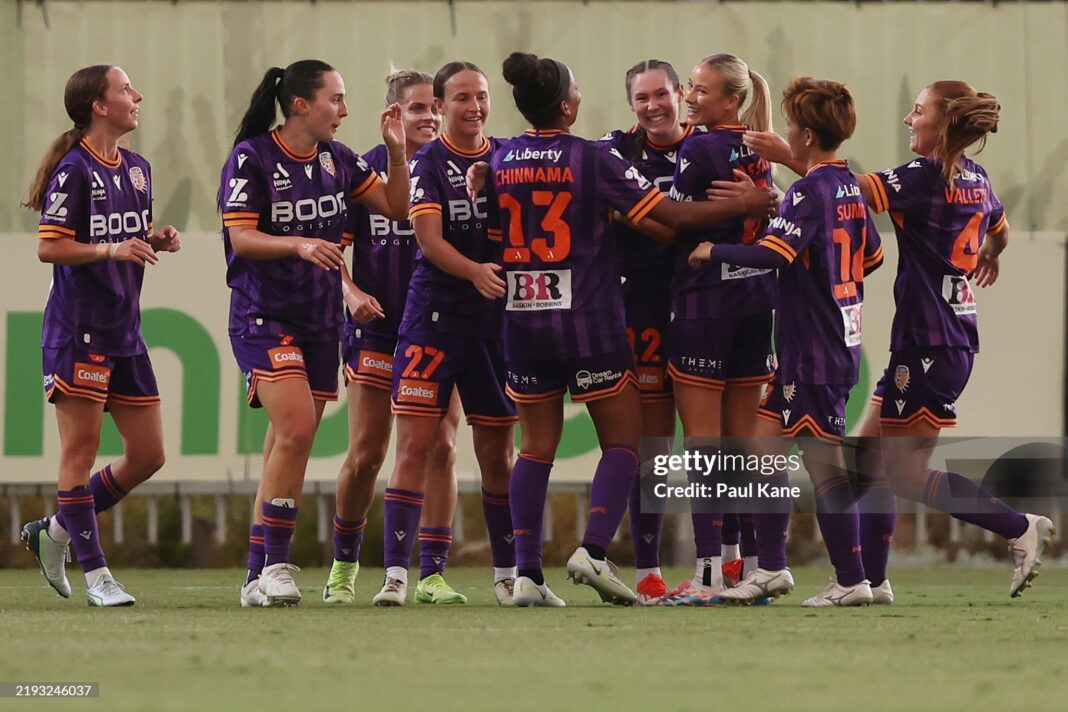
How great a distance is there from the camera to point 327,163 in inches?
278

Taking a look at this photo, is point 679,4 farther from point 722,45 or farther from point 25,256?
point 25,256

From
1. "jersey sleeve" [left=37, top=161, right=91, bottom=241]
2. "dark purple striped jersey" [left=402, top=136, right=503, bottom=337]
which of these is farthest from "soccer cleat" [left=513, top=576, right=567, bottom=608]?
"jersey sleeve" [left=37, top=161, right=91, bottom=241]

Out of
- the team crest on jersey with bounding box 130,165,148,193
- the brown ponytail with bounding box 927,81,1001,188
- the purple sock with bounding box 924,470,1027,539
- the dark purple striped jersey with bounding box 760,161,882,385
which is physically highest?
the brown ponytail with bounding box 927,81,1001,188

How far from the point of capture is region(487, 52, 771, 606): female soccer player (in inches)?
260

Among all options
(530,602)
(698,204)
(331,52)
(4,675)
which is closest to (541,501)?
(530,602)

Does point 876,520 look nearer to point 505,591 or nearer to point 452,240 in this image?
point 505,591

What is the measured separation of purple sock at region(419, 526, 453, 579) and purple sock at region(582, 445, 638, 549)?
86 centimetres

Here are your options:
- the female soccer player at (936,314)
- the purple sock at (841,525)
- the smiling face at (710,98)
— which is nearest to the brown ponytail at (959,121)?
the female soccer player at (936,314)

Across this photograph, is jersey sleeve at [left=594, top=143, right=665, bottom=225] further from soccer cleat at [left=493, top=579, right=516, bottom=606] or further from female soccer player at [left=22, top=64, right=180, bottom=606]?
female soccer player at [left=22, top=64, right=180, bottom=606]

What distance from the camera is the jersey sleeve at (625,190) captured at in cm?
659

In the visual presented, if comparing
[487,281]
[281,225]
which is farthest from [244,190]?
[487,281]

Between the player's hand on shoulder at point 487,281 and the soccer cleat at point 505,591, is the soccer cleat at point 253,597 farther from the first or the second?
the player's hand on shoulder at point 487,281

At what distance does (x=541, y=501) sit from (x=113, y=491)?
1886 millimetres

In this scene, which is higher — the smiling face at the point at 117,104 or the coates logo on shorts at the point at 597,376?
the smiling face at the point at 117,104
